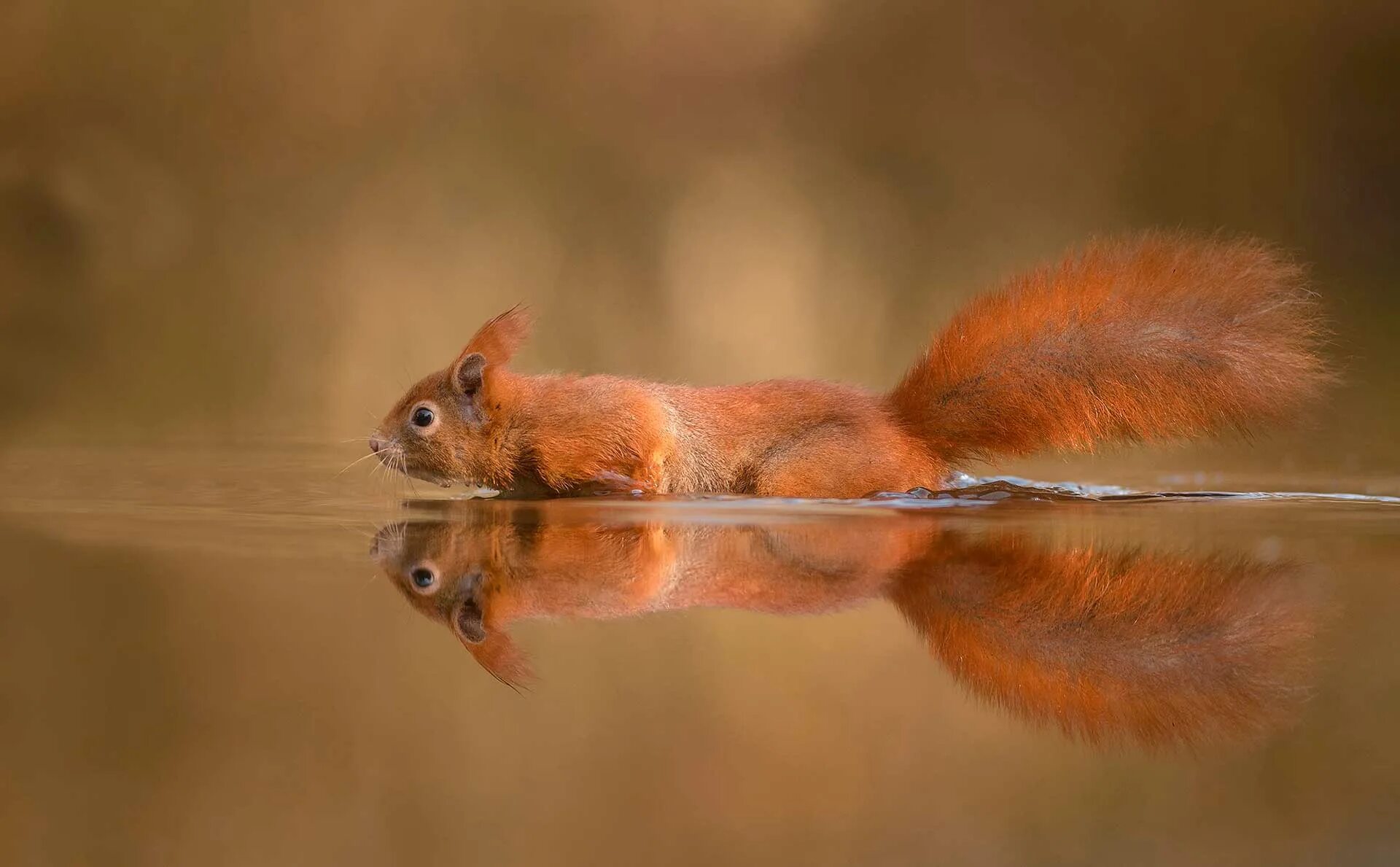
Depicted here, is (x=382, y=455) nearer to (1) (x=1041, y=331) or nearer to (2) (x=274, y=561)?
(2) (x=274, y=561)

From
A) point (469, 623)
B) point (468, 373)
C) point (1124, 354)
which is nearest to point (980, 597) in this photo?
point (469, 623)

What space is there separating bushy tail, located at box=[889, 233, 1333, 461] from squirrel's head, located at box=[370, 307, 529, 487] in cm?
85

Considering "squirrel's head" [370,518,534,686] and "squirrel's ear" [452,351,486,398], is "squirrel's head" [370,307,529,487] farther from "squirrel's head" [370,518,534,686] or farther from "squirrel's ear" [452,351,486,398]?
"squirrel's head" [370,518,534,686]

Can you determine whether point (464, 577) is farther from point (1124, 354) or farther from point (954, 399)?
point (1124, 354)

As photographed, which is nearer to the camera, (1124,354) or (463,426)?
(1124,354)

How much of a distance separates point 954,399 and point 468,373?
1.00 m

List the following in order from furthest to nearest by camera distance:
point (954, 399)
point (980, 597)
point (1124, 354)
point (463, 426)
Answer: point (463, 426) < point (954, 399) < point (1124, 354) < point (980, 597)

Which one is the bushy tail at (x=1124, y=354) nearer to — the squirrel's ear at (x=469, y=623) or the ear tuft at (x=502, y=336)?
the ear tuft at (x=502, y=336)

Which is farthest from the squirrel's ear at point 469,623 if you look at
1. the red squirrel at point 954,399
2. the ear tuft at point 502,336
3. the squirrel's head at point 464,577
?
the ear tuft at point 502,336

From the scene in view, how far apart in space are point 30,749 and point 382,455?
5.77 ft

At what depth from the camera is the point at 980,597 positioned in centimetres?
133

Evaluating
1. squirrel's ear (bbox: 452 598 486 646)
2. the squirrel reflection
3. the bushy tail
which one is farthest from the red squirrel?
squirrel's ear (bbox: 452 598 486 646)

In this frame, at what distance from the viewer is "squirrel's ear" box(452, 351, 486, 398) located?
8.46 ft

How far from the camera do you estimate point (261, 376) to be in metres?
4.81
